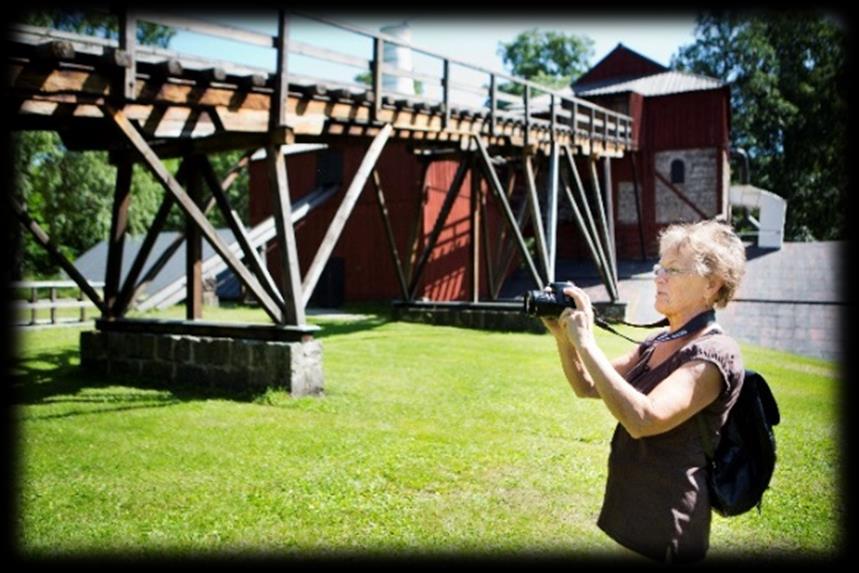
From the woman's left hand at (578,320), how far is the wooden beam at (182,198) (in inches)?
243

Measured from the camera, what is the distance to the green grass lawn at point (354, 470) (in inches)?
173

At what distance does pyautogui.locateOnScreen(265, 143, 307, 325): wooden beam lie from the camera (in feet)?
27.8

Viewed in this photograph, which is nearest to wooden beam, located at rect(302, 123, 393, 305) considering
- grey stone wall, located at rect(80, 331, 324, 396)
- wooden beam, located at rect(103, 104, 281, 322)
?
wooden beam, located at rect(103, 104, 281, 322)

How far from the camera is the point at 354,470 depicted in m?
5.64

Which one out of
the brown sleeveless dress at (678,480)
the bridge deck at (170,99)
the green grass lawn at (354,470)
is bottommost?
the green grass lawn at (354,470)

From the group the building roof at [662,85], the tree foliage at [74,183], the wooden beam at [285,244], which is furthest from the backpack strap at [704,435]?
the building roof at [662,85]

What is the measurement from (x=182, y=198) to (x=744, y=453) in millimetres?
7030

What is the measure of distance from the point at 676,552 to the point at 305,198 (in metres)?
20.8

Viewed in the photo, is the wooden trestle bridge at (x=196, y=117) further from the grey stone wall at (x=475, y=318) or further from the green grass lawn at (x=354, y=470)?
the grey stone wall at (x=475, y=318)

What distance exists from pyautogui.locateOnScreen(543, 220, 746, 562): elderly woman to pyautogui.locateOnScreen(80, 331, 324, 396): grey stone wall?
5880 mm

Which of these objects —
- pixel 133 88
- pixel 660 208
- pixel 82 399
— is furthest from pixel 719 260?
pixel 660 208

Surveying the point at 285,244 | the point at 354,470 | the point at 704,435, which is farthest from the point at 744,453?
the point at 285,244

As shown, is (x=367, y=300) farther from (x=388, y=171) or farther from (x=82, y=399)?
(x=82, y=399)

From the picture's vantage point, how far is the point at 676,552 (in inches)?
95.0
